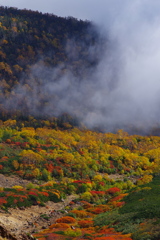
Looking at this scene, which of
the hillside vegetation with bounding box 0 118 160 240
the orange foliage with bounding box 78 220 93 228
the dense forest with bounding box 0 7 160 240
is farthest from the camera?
the orange foliage with bounding box 78 220 93 228

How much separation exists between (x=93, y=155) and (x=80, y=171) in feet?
93.9

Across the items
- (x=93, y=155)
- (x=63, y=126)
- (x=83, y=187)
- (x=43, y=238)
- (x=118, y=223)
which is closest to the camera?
(x=43, y=238)

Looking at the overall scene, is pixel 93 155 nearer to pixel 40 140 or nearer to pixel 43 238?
pixel 40 140

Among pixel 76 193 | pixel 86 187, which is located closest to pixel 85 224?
pixel 76 193

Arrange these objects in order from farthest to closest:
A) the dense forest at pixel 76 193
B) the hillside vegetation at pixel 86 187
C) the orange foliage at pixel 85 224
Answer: the orange foliage at pixel 85 224, the hillside vegetation at pixel 86 187, the dense forest at pixel 76 193

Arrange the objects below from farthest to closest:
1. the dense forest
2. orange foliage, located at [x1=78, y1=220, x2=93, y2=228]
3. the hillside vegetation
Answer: orange foliage, located at [x1=78, y1=220, x2=93, y2=228]
the hillside vegetation
the dense forest

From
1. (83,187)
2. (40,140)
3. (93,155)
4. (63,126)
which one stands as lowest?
(83,187)

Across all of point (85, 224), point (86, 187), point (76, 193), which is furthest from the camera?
point (86, 187)

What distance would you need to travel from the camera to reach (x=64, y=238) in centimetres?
2408

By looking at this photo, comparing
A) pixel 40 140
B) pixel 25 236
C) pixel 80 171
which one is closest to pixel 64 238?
pixel 25 236

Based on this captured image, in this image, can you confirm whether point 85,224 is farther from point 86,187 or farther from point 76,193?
point 86,187

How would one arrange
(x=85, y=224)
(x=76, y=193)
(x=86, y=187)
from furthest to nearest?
(x=86, y=187), (x=76, y=193), (x=85, y=224)

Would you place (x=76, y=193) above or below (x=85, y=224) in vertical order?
above

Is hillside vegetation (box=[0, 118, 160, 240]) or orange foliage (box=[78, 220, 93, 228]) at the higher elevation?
hillside vegetation (box=[0, 118, 160, 240])
